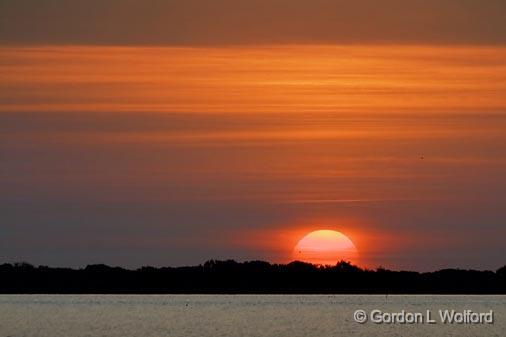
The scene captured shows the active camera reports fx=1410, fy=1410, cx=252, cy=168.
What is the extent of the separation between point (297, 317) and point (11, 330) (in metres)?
39.5

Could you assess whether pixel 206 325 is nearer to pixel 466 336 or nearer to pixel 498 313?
pixel 466 336

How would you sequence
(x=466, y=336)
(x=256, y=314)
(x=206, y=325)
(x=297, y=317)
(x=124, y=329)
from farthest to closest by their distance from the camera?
(x=256, y=314) → (x=297, y=317) → (x=206, y=325) → (x=124, y=329) → (x=466, y=336)

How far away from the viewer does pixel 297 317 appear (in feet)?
477

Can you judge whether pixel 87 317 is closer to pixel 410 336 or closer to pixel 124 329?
pixel 124 329

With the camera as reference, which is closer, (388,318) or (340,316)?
(388,318)

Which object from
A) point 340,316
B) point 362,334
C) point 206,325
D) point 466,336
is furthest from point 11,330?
point 340,316

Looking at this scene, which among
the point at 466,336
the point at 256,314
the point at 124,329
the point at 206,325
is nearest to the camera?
the point at 466,336

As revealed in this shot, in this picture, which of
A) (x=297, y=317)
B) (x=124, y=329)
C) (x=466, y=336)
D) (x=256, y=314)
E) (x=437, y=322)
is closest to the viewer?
(x=466, y=336)

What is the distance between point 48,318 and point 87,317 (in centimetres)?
490

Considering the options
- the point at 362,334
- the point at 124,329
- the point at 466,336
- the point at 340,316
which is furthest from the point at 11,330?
the point at 340,316

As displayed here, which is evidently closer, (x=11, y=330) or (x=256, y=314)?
(x=11, y=330)

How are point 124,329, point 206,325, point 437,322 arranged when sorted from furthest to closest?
point 437,322, point 206,325, point 124,329

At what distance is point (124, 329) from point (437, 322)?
33.3m

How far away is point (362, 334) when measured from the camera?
11169 cm
